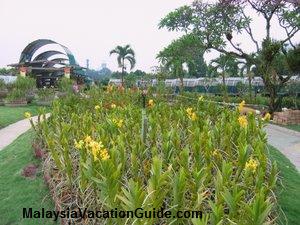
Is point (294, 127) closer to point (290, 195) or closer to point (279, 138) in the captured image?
point (279, 138)

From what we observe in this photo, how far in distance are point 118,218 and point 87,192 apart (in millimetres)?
996

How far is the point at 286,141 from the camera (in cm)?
1139

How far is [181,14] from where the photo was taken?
58.6ft

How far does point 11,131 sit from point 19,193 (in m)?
7.74

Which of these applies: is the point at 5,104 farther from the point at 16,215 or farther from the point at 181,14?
the point at 16,215

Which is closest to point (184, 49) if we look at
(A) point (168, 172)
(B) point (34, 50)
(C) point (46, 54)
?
(A) point (168, 172)

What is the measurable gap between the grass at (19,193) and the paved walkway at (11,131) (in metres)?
3.09

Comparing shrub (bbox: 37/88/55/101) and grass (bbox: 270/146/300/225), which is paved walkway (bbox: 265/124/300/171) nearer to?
grass (bbox: 270/146/300/225)

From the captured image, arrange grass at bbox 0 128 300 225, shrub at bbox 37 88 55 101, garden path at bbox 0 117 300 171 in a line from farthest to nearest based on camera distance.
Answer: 1. shrub at bbox 37 88 55 101
2. garden path at bbox 0 117 300 171
3. grass at bbox 0 128 300 225

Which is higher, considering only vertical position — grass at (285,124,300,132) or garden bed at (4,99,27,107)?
grass at (285,124,300,132)

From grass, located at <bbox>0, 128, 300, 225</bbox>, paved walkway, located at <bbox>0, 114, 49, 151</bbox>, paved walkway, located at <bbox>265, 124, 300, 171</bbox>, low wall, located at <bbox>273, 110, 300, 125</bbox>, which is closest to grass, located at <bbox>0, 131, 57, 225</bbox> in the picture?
grass, located at <bbox>0, 128, 300, 225</bbox>

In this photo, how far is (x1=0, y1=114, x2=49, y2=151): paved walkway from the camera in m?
11.4

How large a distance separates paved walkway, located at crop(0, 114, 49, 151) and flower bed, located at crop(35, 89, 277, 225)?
4.64 meters

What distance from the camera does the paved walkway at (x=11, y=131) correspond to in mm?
11426
